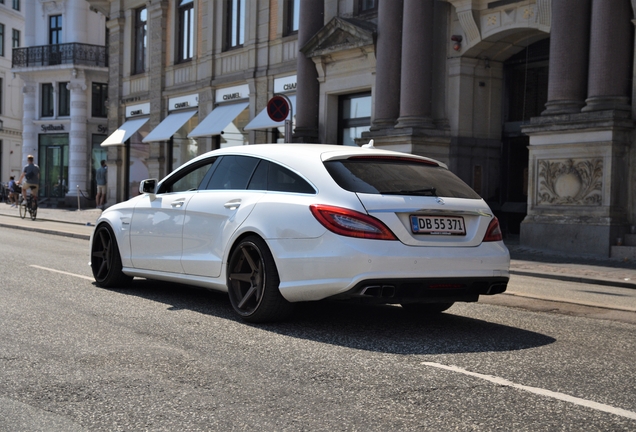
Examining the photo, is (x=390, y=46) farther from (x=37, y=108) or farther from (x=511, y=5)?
(x=37, y=108)

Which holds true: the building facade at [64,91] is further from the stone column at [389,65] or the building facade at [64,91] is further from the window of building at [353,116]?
the stone column at [389,65]

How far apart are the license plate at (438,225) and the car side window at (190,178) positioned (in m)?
2.38

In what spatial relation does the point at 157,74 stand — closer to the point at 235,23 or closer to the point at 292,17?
the point at 235,23

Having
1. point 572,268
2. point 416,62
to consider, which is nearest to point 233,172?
point 572,268

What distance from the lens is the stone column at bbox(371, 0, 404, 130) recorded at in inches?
880

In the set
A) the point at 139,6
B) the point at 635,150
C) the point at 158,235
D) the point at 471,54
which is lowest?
the point at 158,235

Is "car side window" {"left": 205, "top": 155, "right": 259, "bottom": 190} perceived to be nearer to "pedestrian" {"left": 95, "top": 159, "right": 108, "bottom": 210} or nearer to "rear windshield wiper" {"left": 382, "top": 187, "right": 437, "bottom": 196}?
"rear windshield wiper" {"left": 382, "top": 187, "right": 437, "bottom": 196}

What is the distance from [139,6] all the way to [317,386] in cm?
3379

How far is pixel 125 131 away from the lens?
36.8m

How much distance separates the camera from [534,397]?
4.73 metres

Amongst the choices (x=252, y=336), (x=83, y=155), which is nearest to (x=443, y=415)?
(x=252, y=336)

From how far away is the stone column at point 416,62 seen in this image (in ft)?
69.6

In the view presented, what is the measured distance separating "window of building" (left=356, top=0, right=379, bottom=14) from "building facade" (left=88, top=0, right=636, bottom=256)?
54mm

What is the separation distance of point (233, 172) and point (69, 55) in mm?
43796
